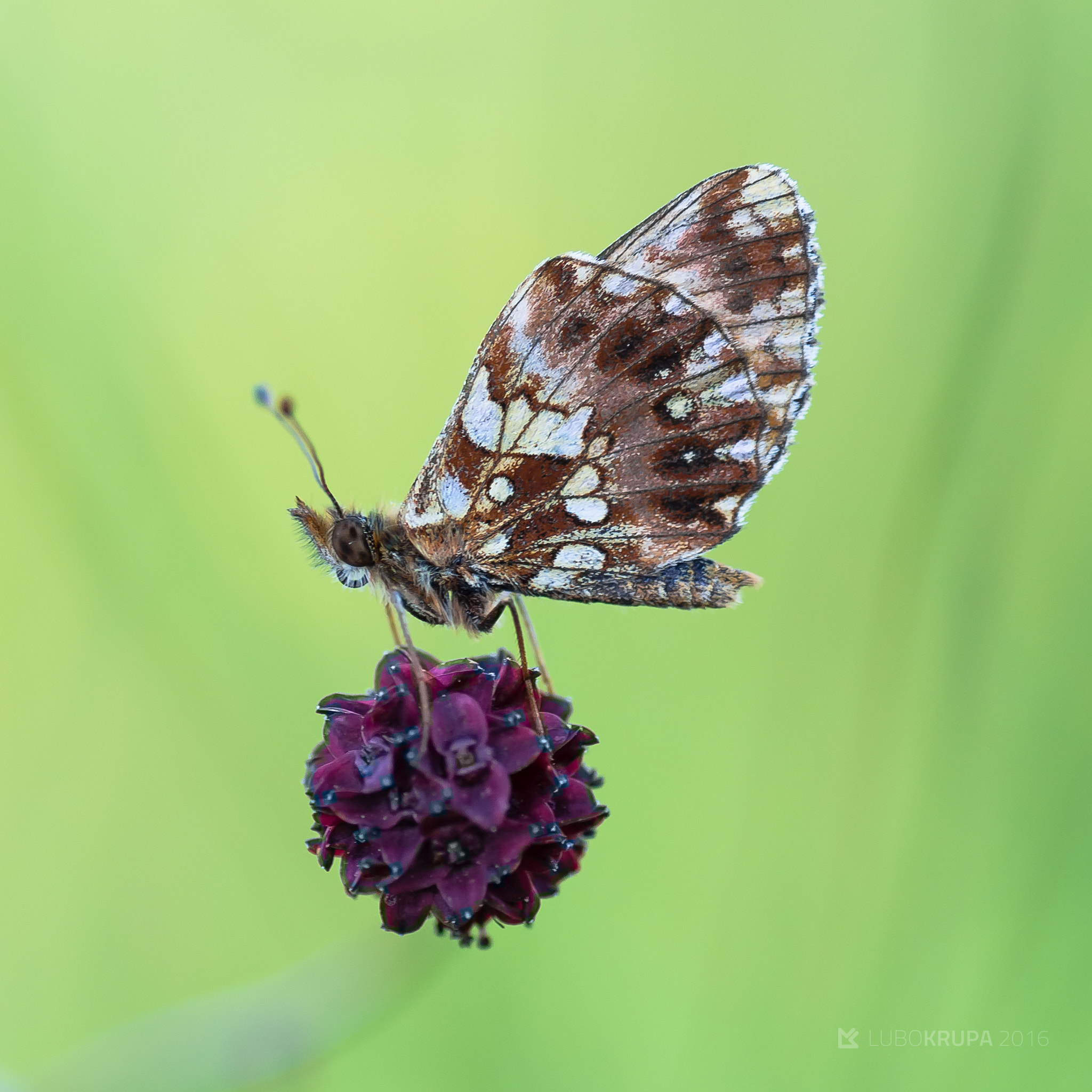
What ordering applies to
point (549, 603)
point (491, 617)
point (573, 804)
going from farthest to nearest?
point (549, 603) < point (491, 617) < point (573, 804)

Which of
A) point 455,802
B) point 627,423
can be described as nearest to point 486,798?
point 455,802

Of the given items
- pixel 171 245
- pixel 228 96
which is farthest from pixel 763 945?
pixel 228 96

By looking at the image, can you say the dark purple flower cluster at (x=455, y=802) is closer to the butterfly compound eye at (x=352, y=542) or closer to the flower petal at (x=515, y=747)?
the flower petal at (x=515, y=747)

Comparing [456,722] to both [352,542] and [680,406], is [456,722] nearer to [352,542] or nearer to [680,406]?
[352,542]

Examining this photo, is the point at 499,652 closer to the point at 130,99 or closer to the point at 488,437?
the point at 488,437

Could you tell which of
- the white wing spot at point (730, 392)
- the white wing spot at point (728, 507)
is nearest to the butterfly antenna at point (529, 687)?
the white wing spot at point (728, 507)

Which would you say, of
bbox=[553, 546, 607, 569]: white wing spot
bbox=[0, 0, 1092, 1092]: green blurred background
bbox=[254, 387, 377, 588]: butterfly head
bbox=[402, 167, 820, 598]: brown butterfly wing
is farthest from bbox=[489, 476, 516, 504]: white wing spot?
bbox=[0, 0, 1092, 1092]: green blurred background
